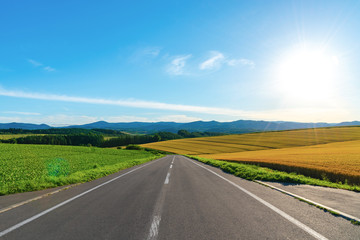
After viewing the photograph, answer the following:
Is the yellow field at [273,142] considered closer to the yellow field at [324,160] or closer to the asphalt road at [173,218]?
the yellow field at [324,160]

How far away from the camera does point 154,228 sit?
4121mm

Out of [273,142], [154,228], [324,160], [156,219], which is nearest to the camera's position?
[154,228]

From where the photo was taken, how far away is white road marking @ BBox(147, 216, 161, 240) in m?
3.75

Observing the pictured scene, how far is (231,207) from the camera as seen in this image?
5.56m

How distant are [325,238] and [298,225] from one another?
627 millimetres

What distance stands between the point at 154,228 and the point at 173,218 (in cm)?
73

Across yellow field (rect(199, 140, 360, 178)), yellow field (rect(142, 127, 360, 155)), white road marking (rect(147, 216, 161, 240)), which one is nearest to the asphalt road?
white road marking (rect(147, 216, 161, 240))

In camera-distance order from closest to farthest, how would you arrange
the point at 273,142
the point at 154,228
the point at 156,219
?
the point at 154,228, the point at 156,219, the point at 273,142

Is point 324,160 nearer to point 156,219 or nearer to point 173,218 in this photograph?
point 173,218

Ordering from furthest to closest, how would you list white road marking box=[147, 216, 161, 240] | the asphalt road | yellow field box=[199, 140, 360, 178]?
1. yellow field box=[199, 140, 360, 178]
2. the asphalt road
3. white road marking box=[147, 216, 161, 240]

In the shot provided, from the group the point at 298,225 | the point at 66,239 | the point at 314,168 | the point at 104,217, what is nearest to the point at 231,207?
the point at 298,225

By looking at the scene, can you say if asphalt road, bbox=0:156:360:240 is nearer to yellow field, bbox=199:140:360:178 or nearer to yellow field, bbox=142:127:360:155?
yellow field, bbox=199:140:360:178

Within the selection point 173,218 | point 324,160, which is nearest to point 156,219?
point 173,218

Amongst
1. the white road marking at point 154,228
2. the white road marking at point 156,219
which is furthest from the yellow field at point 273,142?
the white road marking at point 154,228
